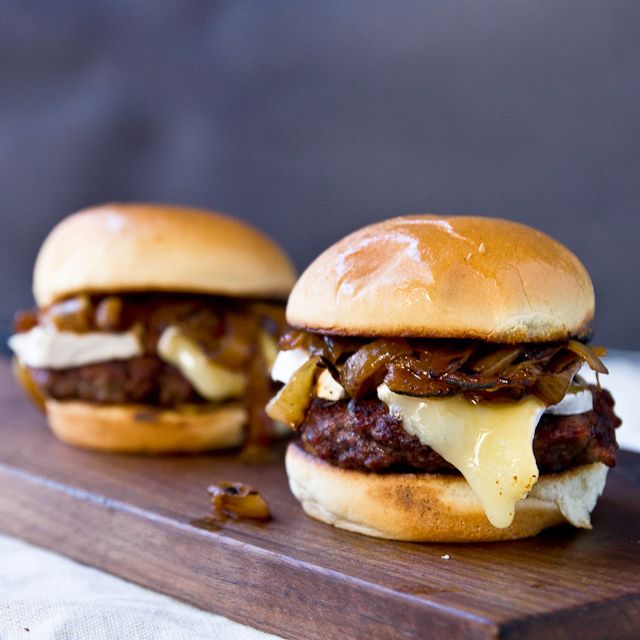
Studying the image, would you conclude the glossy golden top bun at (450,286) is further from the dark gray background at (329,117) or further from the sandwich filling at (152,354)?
the dark gray background at (329,117)

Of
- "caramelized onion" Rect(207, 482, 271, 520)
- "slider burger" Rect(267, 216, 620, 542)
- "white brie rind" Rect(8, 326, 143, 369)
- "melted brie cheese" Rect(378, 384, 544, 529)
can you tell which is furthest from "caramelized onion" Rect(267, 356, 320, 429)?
"white brie rind" Rect(8, 326, 143, 369)

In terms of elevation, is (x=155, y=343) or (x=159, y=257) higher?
(x=159, y=257)

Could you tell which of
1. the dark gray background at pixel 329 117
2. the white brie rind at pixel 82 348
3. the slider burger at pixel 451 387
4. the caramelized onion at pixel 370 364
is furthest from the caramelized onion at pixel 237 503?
the dark gray background at pixel 329 117

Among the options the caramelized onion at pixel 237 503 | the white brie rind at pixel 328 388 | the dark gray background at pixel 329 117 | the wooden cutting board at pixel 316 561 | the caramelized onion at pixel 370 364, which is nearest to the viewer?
the wooden cutting board at pixel 316 561

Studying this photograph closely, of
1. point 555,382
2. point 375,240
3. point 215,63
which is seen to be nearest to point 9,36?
point 215,63

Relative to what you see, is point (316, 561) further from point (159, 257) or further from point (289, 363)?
point (159, 257)

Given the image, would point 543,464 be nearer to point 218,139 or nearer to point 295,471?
point 295,471

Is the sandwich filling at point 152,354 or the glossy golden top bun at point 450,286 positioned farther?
the sandwich filling at point 152,354

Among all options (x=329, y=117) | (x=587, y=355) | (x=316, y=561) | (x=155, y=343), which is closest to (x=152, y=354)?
(x=155, y=343)
